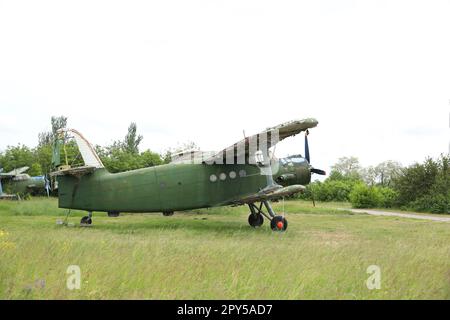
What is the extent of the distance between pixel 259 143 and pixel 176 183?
326 centimetres

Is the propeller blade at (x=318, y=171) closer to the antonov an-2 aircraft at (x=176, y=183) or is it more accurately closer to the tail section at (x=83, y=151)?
the antonov an-2 aircraft at (x=176, y=183)

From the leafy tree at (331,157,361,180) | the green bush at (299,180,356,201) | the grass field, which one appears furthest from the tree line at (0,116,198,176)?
the leafy tree at (331,157,361,180)

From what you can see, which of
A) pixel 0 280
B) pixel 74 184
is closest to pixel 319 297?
pixel 0 280

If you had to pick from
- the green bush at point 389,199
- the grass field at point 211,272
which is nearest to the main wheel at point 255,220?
the grass field at point 211,272

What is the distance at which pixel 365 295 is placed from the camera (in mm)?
5289

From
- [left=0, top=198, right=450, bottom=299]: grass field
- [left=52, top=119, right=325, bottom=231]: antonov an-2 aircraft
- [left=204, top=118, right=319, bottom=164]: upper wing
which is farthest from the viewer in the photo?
[left=52, top=119, right=325, bottom=231]: antonov an-2 aircraft

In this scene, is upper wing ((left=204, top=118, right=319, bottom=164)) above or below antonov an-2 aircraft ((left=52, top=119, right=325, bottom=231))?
above

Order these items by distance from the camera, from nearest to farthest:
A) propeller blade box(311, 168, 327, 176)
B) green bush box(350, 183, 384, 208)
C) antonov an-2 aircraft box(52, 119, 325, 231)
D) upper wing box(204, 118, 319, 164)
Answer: upper wing box(204, 118, 319, 164) < antonov an-2 aircraft box(52, 119, 325, 231) < propeller blade box(311, 168, 327, 176) < green bush box(350, 183, 384, 208)

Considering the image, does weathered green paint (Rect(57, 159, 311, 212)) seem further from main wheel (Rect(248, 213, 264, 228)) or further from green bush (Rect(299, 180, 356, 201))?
green bush (Rect(299, 180, 356, 201))

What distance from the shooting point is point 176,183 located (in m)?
15.5

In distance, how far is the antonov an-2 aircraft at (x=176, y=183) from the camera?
15.2m

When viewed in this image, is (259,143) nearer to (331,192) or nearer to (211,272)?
(211,272)

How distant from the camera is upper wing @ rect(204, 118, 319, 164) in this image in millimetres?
13719

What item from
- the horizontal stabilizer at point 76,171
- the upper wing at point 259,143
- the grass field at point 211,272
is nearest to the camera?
the grass field at point 211,272
